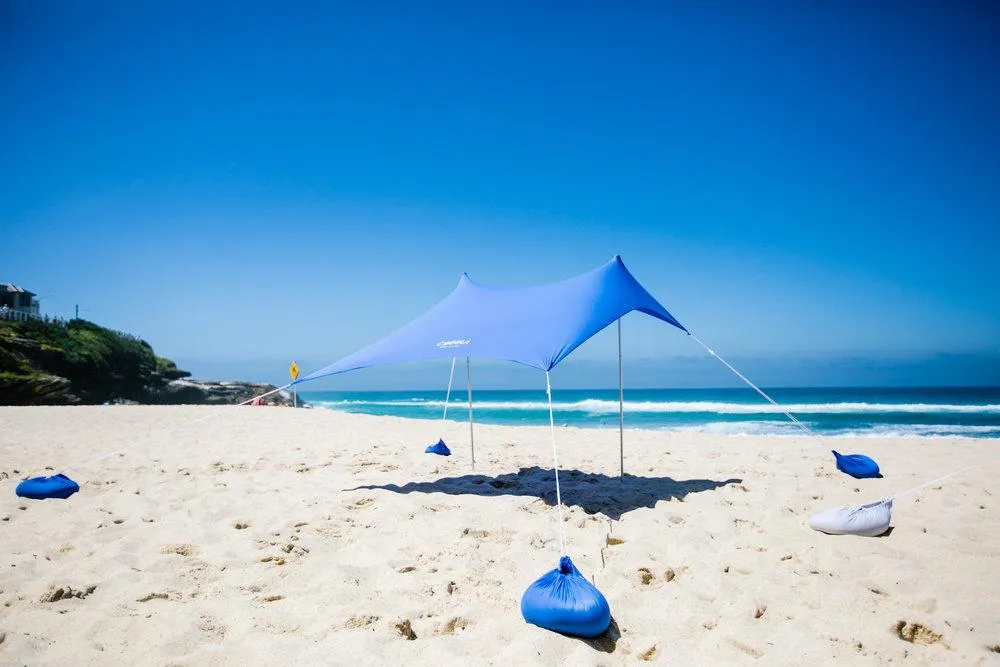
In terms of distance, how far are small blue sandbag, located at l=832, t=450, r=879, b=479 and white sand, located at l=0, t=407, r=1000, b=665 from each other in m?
0.11

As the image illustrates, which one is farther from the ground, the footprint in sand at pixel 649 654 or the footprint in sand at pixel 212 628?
the footprint in sand at pixel 212 628

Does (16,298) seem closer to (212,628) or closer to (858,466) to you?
(212,628)

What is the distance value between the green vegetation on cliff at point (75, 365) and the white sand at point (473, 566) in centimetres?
1355

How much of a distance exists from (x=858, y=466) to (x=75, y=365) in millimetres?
23821

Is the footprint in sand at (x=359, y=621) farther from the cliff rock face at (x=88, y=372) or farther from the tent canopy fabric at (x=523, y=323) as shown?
the cliff rock face at (x=88, y=372)

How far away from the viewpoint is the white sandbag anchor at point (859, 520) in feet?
10.0

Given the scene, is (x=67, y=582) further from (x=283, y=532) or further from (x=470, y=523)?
(x=470, y=523)

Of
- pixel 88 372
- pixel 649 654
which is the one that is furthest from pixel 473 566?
pixel 88 372

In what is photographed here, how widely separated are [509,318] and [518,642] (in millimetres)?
2856

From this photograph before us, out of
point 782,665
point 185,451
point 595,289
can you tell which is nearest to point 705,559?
point 782,665

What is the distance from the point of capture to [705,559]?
2.85m

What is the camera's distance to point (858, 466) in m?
4.79

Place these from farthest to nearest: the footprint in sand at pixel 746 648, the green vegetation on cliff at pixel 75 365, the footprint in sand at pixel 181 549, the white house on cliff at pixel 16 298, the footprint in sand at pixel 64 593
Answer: the white house on cliff at pixel 16 298
the green vegetation on cliff at pixel 75 365
the footprint in sand at pixel 181 549
the footprint in sand at pixel 64 593
the footprint in sand at pixel 746 648

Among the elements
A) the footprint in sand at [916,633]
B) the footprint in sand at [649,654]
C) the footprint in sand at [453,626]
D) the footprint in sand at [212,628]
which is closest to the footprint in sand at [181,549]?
the footprint in sand at [212,628]
